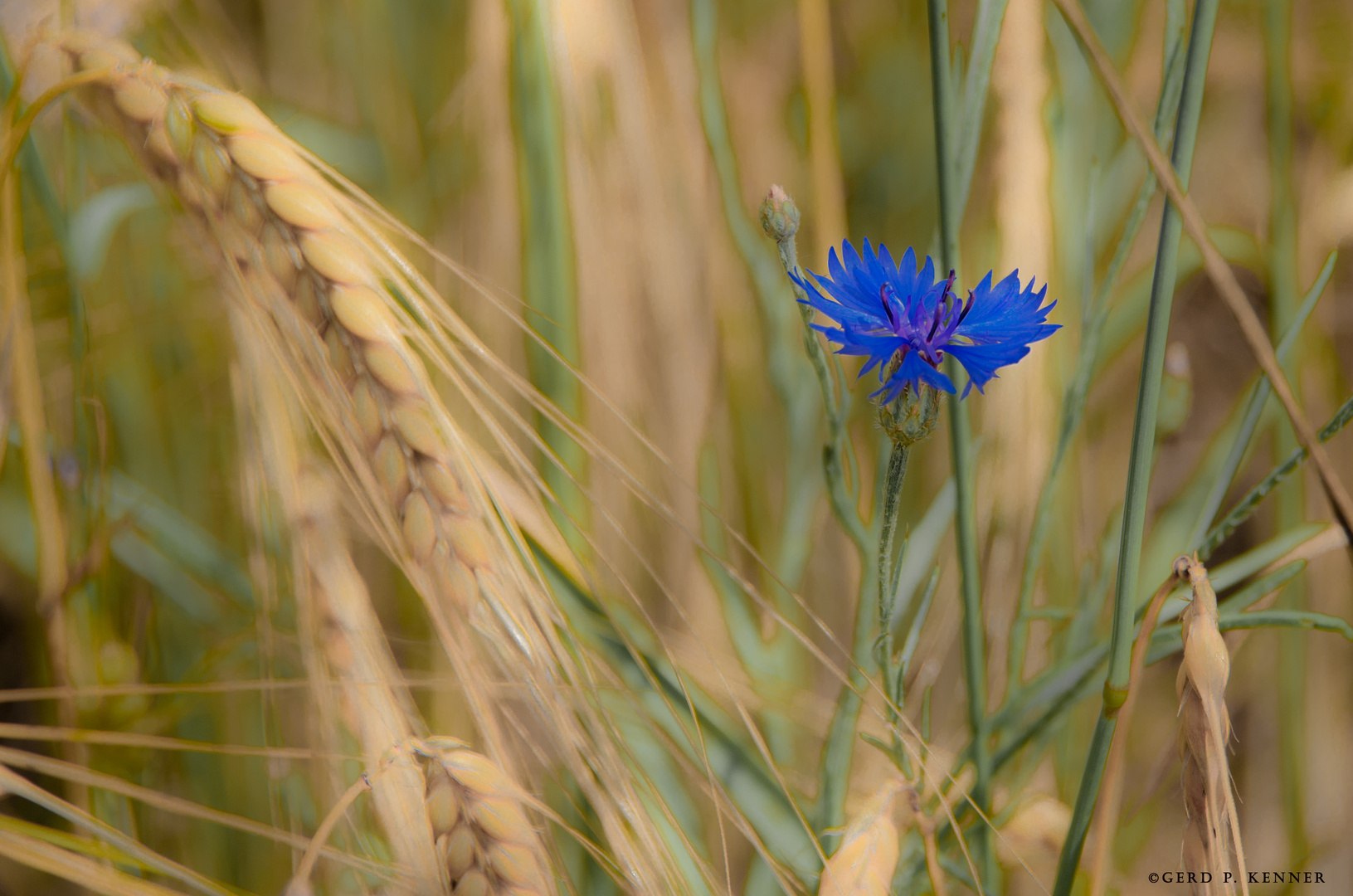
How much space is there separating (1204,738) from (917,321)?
6.0 inches

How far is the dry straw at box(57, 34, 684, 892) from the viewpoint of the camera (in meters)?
0.29

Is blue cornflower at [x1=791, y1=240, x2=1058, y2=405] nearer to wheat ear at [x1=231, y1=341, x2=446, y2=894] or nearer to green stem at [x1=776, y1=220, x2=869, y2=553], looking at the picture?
green stem at [x1=776, y1=220, x2=869, y2=553]

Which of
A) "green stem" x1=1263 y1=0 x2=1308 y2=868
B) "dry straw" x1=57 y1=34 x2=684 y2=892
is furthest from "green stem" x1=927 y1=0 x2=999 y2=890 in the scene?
"green stem" x1=1263 y1=0 x2=1308 y2=868

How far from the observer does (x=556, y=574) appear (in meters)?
0.43

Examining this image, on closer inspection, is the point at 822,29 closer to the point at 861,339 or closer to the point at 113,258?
the point at 861,339

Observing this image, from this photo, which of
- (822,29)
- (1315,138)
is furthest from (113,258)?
(1315,138)

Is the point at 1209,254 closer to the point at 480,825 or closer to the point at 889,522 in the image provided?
the point at 889,522

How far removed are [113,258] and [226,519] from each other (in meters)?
0.20

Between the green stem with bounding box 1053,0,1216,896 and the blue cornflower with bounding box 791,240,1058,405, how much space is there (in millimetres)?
32

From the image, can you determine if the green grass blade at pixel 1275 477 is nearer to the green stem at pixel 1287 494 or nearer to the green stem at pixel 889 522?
the green stem at pixel 889 522

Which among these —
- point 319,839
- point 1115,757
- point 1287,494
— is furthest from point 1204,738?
point 1287,494

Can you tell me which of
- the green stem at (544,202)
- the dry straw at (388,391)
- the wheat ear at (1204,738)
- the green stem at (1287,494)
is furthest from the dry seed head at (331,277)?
the green stem at (1287,494)

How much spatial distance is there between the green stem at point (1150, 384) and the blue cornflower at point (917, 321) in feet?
0.10

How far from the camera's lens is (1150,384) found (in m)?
→ 0.23
